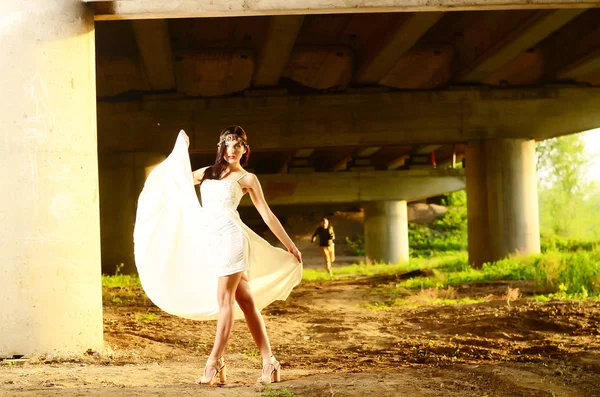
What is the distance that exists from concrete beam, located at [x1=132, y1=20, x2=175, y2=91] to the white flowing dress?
651cm

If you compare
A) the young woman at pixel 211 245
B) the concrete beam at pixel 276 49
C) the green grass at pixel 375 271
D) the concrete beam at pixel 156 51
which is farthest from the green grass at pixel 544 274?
the young woman at pixel 211 245

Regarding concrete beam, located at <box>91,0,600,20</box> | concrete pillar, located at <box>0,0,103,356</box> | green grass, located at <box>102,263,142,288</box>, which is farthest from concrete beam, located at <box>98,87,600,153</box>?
concrete pillar, located at <box>0,0,103,356</box>

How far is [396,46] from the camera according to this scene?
13906 millimetres

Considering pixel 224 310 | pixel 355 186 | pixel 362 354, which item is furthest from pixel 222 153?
pixel 355 186

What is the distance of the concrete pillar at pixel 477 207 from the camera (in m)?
17.9

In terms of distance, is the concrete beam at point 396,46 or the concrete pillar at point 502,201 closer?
the concrete beam at point 396,46

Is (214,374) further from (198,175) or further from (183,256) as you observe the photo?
(198,175)

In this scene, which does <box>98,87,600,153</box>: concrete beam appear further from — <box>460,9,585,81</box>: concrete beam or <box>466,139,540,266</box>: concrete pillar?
<box>460,9,585,81</box>: concrete beam

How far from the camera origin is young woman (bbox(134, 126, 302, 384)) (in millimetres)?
5613

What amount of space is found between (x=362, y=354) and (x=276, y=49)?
7508mm

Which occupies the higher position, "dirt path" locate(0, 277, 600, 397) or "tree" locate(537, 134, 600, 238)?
"tree" locate(537, 134, 600, 238)

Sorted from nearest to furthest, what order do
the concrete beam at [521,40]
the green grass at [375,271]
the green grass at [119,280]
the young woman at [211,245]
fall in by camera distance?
the young woman at [211,245] → the concrete beam at [521,40] → the green grass at [119,280] → the green grass at [375,271]

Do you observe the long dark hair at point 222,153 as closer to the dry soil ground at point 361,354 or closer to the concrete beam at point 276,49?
the dry soil ground at point 361,354

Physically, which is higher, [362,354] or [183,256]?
[183,256]
